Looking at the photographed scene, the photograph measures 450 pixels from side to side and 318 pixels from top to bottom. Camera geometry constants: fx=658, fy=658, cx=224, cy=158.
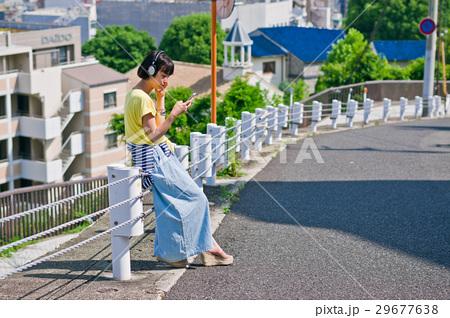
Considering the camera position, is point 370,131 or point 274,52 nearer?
point 370,131

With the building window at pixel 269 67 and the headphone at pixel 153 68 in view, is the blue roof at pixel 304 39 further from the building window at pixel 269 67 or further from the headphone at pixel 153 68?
the headphone at pixel 153 68

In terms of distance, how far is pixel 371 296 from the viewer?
4758 mm

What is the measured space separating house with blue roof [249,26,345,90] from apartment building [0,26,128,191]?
28367 mm

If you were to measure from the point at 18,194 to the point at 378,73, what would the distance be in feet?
80.7

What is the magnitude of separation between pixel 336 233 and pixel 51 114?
148 ft

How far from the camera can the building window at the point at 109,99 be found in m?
51.8

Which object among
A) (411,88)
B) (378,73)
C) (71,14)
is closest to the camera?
(411,88)

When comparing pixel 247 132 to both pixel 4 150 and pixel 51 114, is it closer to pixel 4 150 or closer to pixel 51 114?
pixel 4 150

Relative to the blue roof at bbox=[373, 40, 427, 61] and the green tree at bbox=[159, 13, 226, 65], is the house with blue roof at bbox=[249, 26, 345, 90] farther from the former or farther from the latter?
the green tree at bbox=[159, 13, 226, 65]

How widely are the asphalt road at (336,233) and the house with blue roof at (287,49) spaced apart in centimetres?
6686

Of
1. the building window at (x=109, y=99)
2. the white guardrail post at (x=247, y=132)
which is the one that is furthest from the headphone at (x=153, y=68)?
the building window at (x=109, y=99)

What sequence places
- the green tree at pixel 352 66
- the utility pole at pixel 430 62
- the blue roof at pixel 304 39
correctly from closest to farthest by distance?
the utility pole at pixel 430 62, the green tree at pixel 352 66, the blue roof at pixel 304 39

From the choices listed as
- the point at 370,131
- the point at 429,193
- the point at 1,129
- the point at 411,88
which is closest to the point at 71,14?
the point at 1,129

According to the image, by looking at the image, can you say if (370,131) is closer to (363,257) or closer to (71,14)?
(363,257)
